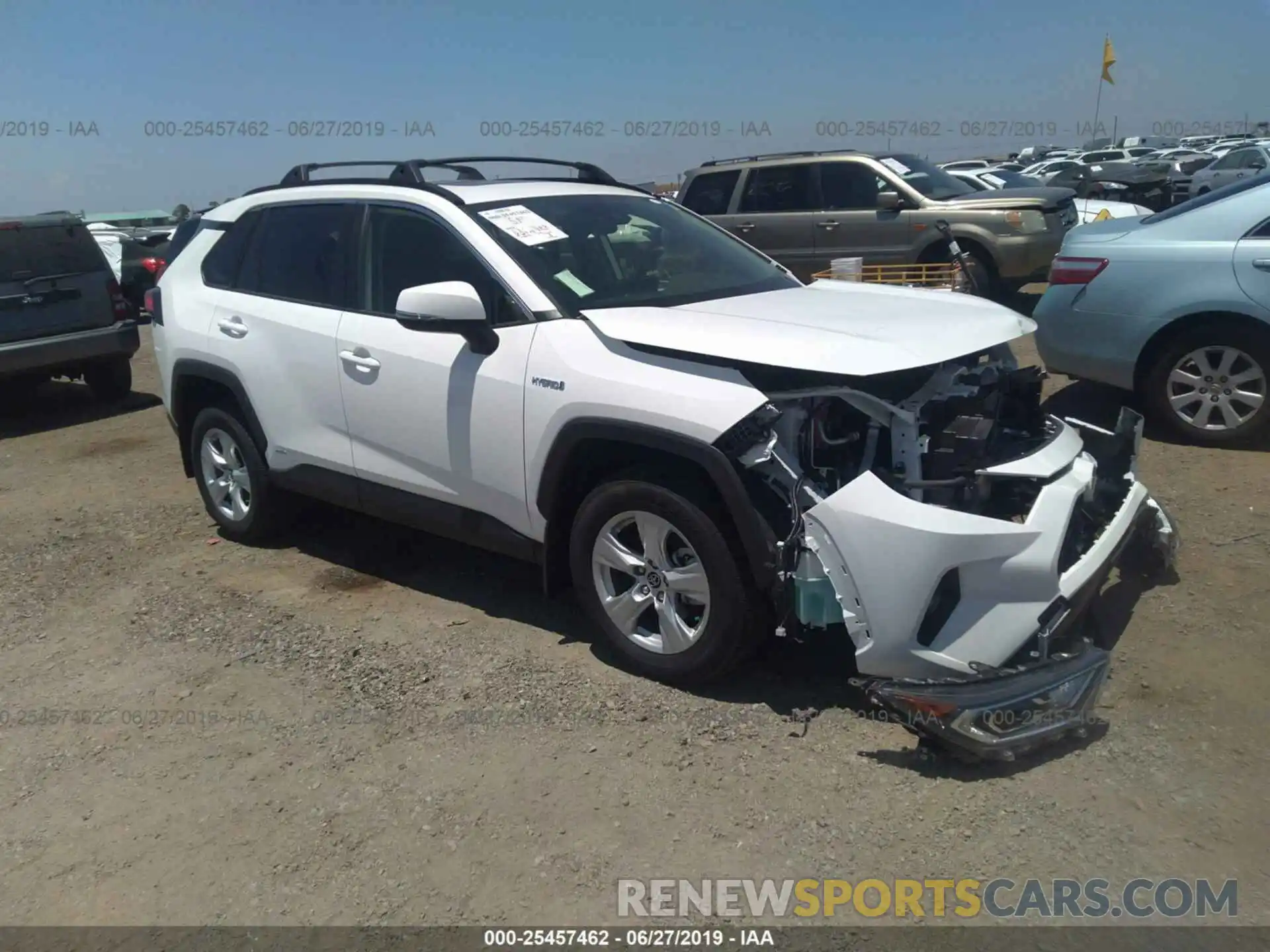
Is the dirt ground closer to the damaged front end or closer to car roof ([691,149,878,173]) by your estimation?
the damaged front end

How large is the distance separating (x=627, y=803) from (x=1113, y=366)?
4.57 metres

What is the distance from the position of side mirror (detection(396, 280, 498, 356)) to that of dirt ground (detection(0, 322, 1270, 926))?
51.4 inches

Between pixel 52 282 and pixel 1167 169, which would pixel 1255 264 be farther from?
pixel 1167 169

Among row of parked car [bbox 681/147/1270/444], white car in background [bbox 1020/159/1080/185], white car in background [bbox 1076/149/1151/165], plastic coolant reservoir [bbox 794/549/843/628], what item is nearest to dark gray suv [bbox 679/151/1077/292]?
row of parked car [bbox 681/147/1270/444]

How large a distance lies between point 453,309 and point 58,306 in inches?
280

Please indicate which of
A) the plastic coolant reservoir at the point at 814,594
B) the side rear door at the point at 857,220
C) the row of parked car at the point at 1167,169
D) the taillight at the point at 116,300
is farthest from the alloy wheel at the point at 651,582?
the row of parked car at the point at 1167,169

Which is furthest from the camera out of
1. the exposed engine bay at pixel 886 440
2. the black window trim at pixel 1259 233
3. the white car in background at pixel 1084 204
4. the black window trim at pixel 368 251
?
the white car in background at pixel 1084 204

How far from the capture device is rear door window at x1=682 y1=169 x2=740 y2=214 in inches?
467

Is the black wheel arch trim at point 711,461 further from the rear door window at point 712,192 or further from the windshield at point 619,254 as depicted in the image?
the rear door window at point 712,192

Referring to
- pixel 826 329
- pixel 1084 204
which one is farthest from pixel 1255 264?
pixel 1084 204

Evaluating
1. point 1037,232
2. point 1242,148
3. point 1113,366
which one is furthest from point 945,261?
point 1242,148

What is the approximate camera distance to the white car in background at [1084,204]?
1234cm

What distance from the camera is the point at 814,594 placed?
3.33 metres

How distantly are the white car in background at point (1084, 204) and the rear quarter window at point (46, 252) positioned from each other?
9.28 meters
